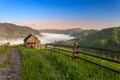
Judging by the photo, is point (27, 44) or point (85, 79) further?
point (27, 44)

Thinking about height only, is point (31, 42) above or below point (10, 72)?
above

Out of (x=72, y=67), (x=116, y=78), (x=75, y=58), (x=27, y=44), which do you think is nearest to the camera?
(x=116, y=78)

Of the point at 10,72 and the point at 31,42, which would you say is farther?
the point at 31,42

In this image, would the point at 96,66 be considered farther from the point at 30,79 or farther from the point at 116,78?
the point at 30,79

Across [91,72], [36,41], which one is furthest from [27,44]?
[91,72]

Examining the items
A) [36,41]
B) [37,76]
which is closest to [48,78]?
[37,76]

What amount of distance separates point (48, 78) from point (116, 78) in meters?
3.35

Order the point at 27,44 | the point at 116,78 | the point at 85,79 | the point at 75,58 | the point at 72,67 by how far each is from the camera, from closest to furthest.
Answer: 1. the point at 85,79
2. the point at 116,78
3. the point at 72,67
4. the point at 75,58
5. the point at 27,44

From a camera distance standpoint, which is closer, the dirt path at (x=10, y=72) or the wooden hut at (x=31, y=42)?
the dirt path at (x=10, y=72)

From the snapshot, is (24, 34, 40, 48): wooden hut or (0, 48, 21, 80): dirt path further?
(24, 34, 40, 48): wooden hut

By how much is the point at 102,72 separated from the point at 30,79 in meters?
3.92

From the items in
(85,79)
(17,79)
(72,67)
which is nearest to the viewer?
(85,79)

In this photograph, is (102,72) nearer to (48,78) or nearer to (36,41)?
(48,78)

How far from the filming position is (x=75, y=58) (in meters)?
16.4
